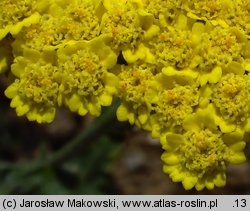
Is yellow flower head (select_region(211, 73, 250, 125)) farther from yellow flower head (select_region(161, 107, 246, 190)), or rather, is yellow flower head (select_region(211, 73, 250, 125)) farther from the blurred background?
the blurred background

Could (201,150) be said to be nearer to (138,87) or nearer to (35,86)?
(138,87)

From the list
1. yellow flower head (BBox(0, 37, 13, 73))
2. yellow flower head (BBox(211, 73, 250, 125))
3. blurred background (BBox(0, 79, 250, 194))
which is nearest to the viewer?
yellow flower head (BBox(211, 73, 250, 125))

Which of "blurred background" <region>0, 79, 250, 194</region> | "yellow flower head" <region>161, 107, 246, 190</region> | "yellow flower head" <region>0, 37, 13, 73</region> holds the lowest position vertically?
"blurred background" <region>0, 79, 250, 194</region>

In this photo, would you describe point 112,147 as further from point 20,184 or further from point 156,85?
point 156,85

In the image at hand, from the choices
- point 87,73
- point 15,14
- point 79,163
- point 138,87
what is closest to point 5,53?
point 15,14

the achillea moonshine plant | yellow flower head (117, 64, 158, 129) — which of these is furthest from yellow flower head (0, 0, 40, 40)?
yellow flower head (117, 64, 158, 129)

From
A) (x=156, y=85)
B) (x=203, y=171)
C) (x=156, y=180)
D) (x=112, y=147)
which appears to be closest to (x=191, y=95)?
(x=156, y=85)

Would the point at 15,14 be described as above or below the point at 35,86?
above
